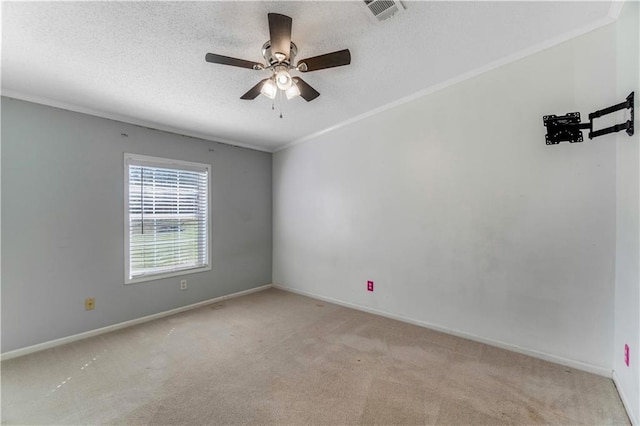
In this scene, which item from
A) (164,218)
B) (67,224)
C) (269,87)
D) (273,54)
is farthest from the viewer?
(164,218)

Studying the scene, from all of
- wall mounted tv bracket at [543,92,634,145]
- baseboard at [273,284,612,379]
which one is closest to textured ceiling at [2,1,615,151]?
wall mounted tv bracket at [543,92,634,145]

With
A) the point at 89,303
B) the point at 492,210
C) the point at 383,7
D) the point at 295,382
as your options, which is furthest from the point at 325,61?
the point at 89,303

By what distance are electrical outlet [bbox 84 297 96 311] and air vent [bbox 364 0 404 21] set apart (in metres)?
3.66

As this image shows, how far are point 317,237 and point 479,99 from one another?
257 cm

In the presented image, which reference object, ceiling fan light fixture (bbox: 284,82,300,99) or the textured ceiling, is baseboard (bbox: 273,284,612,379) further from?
ceiling fan light fixture (bbox: 284,82,300,99)

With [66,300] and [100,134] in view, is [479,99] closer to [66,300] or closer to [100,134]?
[100,134]

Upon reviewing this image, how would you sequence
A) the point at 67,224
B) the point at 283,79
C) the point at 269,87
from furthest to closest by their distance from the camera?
the point at 67,224 < the point at 269,87 < the point at 283,79

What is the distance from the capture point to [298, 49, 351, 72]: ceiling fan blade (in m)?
1.76

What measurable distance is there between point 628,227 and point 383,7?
216cm

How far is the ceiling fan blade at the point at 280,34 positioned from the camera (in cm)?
159

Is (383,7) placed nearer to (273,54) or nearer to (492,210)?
(273,54)

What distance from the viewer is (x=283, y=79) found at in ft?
6.26

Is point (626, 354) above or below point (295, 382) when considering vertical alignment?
above

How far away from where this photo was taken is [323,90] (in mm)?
2770
